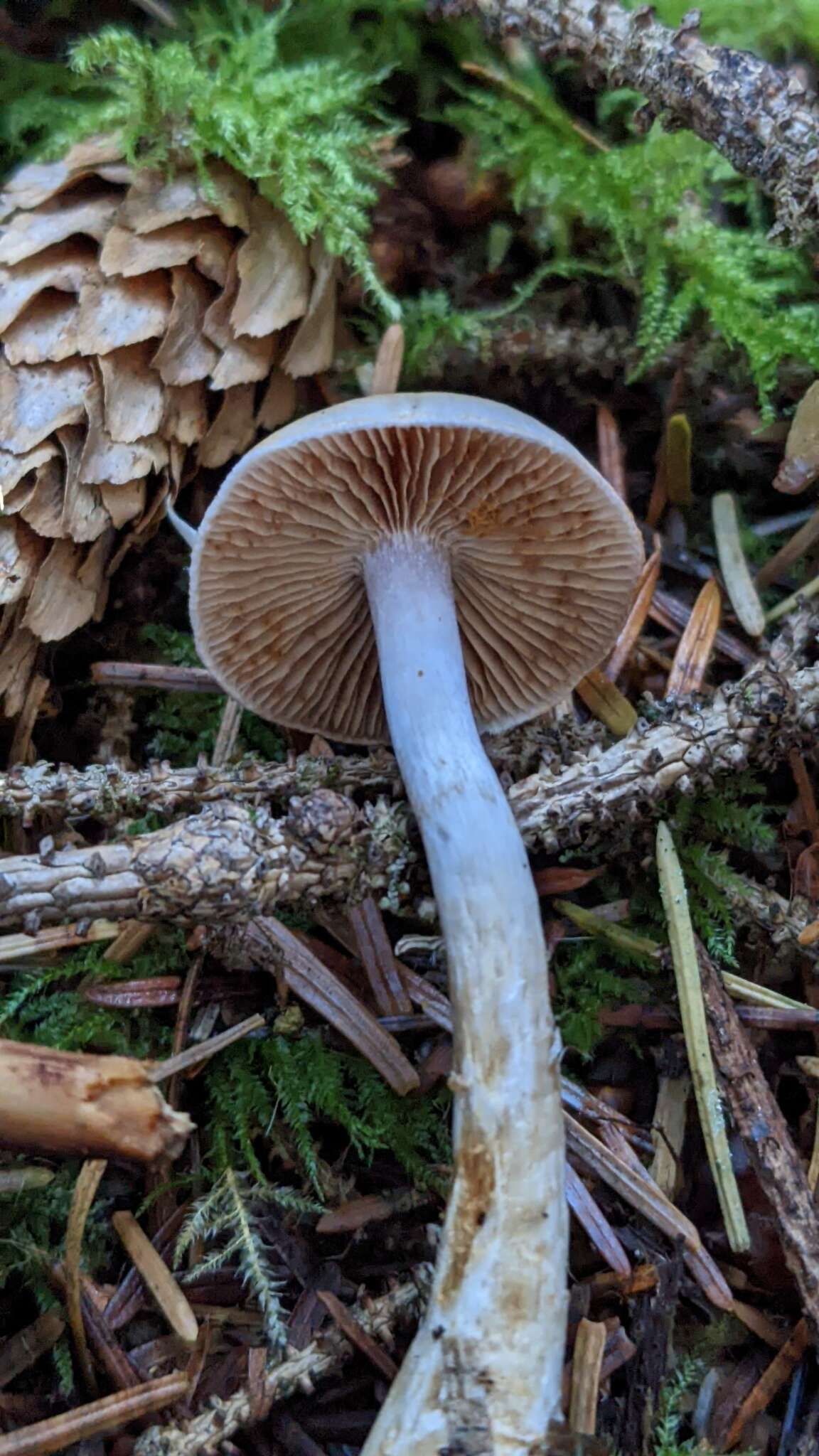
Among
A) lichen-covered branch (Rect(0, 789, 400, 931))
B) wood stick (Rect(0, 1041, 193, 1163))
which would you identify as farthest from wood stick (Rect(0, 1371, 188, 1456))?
lichen-covered branch (Rect(0, 789, 400, 931))

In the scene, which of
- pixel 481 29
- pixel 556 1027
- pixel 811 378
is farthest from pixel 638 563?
pixel 481 29

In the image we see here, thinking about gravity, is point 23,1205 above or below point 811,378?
below

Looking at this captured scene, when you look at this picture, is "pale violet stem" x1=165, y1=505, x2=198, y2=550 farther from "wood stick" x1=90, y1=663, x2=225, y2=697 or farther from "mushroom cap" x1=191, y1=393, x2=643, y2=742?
"wood stick" x1=90, y1=663, x2=225, y2=697

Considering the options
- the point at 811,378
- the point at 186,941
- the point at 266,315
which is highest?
the point at 811,378

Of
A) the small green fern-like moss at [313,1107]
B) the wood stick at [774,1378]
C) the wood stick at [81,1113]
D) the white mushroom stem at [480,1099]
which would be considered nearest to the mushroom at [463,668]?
the white mushroom stem at [480,1099]

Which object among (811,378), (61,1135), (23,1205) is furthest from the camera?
(811,378)

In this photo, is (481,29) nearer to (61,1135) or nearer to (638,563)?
(638,563)
